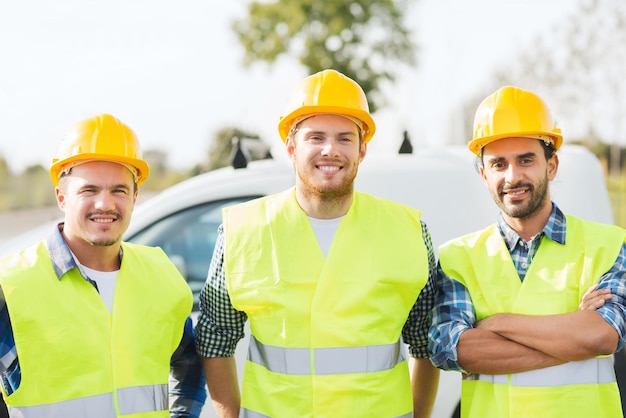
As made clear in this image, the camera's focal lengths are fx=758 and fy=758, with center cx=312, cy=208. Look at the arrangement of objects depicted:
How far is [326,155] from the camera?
270cm

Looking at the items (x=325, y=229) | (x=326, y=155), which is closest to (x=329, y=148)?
(x=326, y=155)

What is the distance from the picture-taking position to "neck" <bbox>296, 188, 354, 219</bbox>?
277 cm

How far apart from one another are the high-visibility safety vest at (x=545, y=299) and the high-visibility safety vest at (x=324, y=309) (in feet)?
0.73

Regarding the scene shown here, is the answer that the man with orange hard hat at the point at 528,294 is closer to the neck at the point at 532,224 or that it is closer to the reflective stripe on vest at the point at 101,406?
the neck at the point at 532,224

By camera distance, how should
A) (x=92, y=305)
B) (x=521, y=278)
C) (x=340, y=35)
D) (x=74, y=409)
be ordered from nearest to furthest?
(x=74, y=409) < (x=92, y=305) < (x=521, y=278) < (x=340, y=35)

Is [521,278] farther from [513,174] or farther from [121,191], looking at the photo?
[121,191]

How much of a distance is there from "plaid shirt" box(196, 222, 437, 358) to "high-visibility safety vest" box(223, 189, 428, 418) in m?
0.07

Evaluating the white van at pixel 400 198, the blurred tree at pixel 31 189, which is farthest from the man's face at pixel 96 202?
the blurred tree at pixel 31 189

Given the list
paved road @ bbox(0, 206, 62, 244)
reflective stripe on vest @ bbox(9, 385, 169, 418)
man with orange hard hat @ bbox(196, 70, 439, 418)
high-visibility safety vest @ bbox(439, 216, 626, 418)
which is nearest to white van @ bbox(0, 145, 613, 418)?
man with orange hard hat @ bbox(196, 70, 439, 418)

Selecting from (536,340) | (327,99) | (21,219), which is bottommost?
(536,340)

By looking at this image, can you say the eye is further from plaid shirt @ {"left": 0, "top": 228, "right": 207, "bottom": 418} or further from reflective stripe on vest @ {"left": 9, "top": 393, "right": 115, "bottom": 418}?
reflective stripe on vest @ {"left": 9, "top": 393, "right": 115, "bottom": 418}

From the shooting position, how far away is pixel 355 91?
9.36 ft

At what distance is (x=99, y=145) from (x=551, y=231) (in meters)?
1.66

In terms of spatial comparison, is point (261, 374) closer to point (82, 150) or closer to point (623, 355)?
point (82, 150)
